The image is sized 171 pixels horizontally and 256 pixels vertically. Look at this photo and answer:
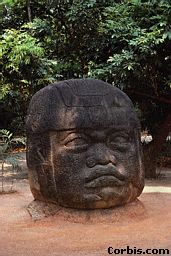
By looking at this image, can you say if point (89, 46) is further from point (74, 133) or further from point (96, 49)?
point (74, 133)

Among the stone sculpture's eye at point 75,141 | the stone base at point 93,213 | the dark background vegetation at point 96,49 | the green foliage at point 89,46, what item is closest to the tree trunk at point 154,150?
the dark background vegetation at point 96,49

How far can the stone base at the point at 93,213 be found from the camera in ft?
22.3

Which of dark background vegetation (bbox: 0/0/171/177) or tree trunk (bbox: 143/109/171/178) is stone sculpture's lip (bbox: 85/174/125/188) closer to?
dark background vegetation (bbox: 0/0/171/177)

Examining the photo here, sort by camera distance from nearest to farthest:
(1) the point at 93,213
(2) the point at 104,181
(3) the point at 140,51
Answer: (2) the point at 104,181 → (1) the point at 93,213 → (3) the point at 140,51

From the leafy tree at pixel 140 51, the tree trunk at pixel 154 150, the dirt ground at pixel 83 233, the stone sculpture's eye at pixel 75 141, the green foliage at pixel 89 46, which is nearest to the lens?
the dirt ground at pixel 83 233

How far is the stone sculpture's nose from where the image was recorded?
6766mm

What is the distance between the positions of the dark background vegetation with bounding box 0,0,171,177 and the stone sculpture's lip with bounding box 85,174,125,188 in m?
3.57

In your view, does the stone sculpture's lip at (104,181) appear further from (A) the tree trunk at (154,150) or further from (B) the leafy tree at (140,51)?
(A) the tree trunk at (154,150)

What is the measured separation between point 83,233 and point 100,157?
122cm

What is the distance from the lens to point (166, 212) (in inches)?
292

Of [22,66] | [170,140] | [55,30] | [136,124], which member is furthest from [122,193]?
[170,140]

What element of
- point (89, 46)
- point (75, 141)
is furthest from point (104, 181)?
point (89, 46)

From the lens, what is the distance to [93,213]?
22.5 feet

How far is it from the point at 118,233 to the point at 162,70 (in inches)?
225
